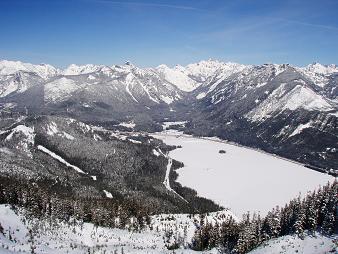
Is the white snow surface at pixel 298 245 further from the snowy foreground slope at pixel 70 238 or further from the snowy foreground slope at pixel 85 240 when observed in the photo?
the snowy foreground slope at pixel 70 238

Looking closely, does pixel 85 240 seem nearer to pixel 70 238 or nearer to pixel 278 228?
pixel 70 238

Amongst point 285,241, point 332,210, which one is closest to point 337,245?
point 285,241

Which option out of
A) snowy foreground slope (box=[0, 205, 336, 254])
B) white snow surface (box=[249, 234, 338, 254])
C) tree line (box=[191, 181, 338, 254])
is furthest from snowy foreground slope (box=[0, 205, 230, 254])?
white snow surface (box=[249, 234, 338, 254])

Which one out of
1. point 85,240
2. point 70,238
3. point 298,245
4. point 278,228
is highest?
point 298,245

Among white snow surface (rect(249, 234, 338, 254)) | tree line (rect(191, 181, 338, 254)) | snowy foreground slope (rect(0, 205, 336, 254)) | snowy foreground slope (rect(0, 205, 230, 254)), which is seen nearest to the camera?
snowy foreground slope (rect(0, 205, 336, 254))

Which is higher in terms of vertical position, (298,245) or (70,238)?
(298,245)

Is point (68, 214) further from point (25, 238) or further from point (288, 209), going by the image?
point (288, 209)

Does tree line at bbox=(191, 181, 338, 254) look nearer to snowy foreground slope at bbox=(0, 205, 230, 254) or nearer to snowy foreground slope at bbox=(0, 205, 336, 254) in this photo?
snowy foreground slope at bbox=(0, 205, 336, 254)

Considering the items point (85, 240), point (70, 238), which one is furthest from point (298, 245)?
point (70, 238)

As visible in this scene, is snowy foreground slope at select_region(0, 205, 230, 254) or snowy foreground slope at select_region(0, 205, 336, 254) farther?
snowy foreground slope at select_region(0, 205, 230, 254)

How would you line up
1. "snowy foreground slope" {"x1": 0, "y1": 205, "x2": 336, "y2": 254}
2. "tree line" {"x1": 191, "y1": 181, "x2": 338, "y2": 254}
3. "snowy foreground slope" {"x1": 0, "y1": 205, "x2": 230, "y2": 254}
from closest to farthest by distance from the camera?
"snowy foreground slope" {"x1": 0, "y1": 205, "x2": 336, "y2": 254} → "snowy foreground slope" {"x1": 0, "y1": 205, "x2": 230, "y2": 254} → "tree line" {"x1": 191, "y1": 181, "x2": 338, "y2": 254}
